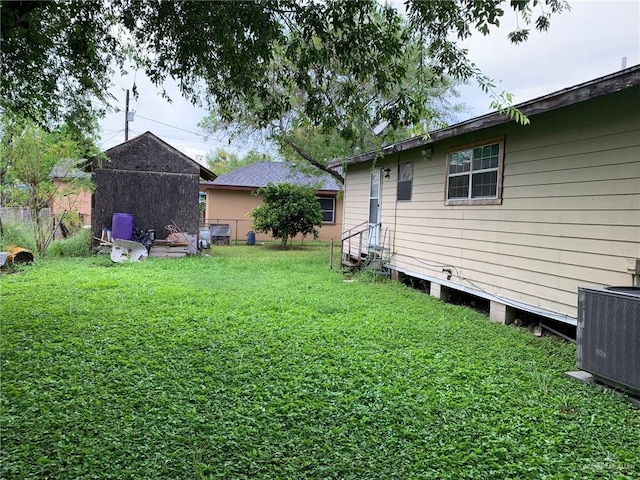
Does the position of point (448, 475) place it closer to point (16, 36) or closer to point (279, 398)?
point (279, 398)

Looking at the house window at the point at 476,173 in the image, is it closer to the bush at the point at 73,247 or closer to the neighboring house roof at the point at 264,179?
the neighboring house roof at the point at 264,179

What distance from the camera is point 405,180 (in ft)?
28.4

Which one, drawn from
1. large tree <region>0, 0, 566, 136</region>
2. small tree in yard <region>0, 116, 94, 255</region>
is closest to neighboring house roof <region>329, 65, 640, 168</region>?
large tree <region>0, 0, 566, 136</region>

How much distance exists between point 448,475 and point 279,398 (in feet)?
4.37

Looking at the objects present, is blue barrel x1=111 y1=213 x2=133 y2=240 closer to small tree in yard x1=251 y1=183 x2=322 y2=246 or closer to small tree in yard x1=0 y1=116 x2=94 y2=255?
small tree in yard x1=0 y1=116 x2=94 y2=255

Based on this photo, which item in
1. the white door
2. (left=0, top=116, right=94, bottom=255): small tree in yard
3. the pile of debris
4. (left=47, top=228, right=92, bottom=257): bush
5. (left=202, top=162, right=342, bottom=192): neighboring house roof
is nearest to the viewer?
the white door

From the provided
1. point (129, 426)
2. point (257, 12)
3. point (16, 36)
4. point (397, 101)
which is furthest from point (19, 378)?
point (397, 101)

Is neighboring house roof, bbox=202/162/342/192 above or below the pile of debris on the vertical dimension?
above

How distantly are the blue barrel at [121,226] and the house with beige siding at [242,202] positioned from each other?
18.9ft

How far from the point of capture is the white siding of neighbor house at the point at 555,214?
13.9ft

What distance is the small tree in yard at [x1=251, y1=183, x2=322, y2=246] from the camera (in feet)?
48.4

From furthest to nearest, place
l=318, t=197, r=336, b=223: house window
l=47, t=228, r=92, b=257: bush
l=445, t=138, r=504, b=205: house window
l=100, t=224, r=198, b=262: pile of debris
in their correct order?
l=318, t=197, r=336, b=223: house window
l=47, t=228, r=92, b=257: bush
l=100, t=224, r=198, b=262: pile of debris
l=445, t=138, r=504, b=205: house window

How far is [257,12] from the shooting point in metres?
3.52

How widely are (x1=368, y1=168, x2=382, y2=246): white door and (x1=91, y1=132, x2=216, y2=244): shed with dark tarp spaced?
5742mm
